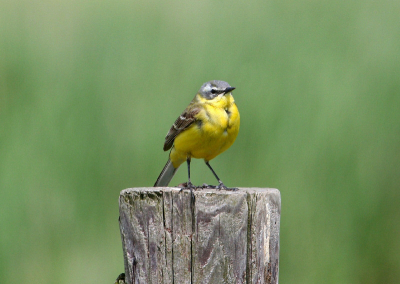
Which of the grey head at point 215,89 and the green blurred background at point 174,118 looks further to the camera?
the green blurred background at point 174,118

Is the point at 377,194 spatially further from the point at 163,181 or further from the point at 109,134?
the point at 109,134

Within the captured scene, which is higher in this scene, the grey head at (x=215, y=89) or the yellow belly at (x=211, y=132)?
the grey head at (x=215, y=89)

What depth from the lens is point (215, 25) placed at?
198 inches

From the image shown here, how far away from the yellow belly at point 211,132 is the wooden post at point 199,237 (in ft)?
3.68

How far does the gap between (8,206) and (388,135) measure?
3274 millimetres

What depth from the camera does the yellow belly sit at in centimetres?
340

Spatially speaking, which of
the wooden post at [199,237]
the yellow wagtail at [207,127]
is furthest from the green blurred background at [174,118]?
the wooden post at [199,237]

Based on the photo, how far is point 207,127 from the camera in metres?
3.41

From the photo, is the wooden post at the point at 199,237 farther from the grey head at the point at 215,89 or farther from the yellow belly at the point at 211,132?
the grey head at the point at 215,89

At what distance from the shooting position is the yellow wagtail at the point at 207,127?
3.42 metres

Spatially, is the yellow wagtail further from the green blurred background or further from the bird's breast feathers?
the green blurred background

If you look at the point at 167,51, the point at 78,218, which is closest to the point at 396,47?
the point at 167,51

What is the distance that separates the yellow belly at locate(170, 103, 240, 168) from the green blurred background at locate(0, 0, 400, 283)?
67 centimetres

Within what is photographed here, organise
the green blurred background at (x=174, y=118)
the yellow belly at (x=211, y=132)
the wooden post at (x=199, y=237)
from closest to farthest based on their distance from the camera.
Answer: the wooden post at (x=199, y=237), the yellow belly at (x=211, y=132), the green blurred background at (x=174, y=118)
